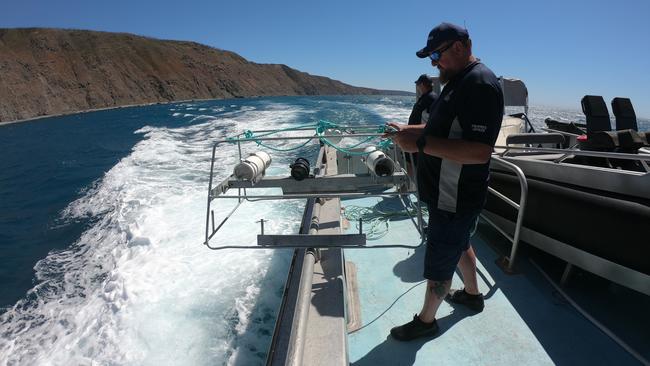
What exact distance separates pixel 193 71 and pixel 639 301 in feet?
245

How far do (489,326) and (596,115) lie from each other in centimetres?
247

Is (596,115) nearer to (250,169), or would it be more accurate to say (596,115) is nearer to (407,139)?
(407,139)

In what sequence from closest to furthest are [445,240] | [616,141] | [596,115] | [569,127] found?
[445,240] → [616,141] → [596,115] → [569,127]

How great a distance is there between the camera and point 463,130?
1.51 meters

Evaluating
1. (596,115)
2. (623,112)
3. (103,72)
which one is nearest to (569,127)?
(623,112)

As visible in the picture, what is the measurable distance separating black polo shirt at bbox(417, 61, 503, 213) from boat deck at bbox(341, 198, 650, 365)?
0.86 metres

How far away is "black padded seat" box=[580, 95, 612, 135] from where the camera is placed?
11.1 feet

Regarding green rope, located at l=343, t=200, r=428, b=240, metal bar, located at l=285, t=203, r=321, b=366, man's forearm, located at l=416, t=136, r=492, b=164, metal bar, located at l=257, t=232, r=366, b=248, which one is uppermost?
man's forearm, located at l=416, t=136, r=492, b=164

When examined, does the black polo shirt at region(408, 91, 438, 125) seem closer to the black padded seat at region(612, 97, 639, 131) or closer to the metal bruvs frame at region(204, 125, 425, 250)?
the metal bruvs frame at region(204, 125, 425, 250)

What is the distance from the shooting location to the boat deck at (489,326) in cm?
194

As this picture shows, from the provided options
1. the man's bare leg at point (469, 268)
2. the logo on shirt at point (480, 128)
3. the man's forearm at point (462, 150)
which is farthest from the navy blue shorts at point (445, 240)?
the logo on shirt at point (480, 128)

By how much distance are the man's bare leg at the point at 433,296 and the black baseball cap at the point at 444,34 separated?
45.1 inches

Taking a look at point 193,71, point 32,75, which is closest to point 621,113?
point 32,75

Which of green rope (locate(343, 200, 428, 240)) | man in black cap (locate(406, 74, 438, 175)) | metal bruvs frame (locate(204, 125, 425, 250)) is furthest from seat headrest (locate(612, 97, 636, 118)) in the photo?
metal bruvs frame (locate(204, 125, 425, 250))
